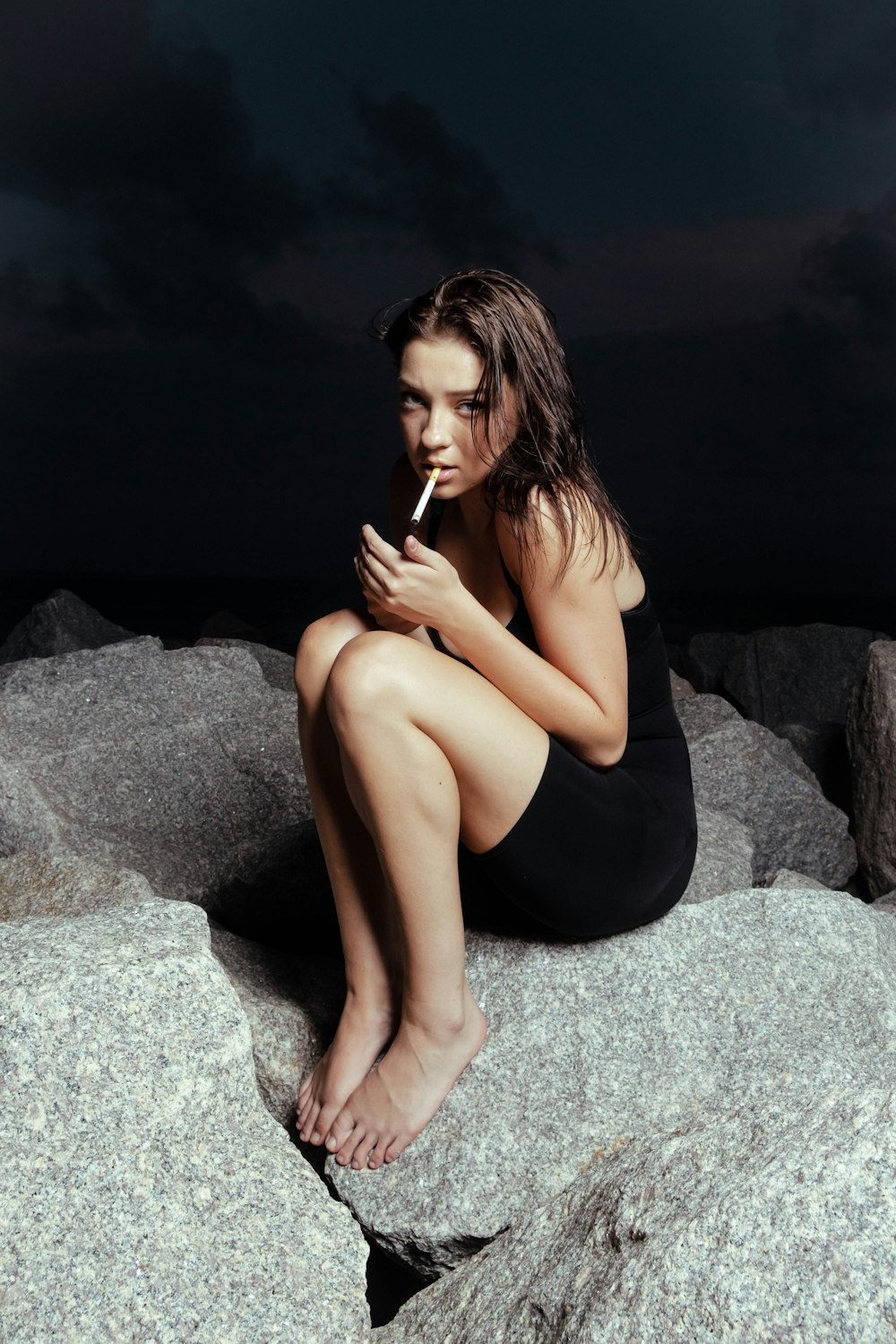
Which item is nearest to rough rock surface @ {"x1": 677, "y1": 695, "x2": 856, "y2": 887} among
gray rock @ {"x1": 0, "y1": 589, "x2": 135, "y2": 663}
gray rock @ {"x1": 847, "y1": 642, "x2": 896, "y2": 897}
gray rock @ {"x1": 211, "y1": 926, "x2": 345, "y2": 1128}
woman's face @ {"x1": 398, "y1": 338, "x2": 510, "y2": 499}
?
gray rock @ {"x1": 847, "y1": 642, "x2": 896, "y2": 897}

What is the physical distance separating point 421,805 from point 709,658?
440cm

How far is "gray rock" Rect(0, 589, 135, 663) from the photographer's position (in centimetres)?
510

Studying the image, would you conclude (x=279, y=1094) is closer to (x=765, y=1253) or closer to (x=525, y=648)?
(x=525, y=648)

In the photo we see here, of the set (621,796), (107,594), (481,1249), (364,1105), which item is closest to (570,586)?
(621,796)

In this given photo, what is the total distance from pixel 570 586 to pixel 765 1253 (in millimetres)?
1039

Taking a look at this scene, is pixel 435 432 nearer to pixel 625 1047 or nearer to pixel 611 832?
pixel 611 832

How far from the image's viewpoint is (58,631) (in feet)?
16.8

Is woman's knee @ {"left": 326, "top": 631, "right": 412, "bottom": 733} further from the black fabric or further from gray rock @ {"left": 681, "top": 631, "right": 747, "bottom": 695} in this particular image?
gray rock @ {"left": 681, "top": 631, "right": 747, "bottom": 695}

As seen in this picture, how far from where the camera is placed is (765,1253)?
1211mm

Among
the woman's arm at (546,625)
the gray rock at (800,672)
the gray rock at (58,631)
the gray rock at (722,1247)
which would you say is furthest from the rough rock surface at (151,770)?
the gray rock at (800,672)

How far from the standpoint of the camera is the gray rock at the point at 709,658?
579 cm

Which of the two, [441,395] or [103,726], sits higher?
[441,395]

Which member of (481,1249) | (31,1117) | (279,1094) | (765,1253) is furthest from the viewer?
(279,1094)

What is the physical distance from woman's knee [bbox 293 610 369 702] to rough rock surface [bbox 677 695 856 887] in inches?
70.1
